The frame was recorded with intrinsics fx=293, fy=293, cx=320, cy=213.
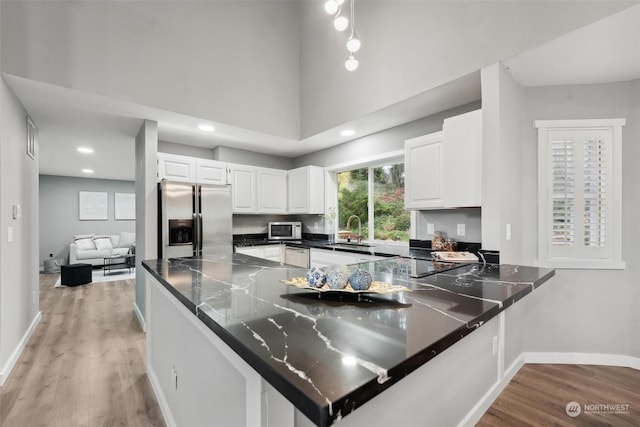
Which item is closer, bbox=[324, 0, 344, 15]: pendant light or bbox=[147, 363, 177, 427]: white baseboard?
bbox=[324, 0, 344, 15]: pendant light

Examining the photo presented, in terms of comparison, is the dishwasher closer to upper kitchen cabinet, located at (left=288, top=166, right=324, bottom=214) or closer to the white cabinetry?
the white cabinetry

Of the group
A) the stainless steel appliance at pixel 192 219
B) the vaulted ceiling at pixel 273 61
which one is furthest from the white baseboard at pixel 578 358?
the stainless steel appliance at pixel 192 219

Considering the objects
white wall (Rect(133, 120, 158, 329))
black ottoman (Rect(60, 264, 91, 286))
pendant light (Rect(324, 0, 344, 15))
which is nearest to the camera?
pendant light (Rect(324, 0, 344, 15))

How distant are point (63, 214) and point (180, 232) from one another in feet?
21.4

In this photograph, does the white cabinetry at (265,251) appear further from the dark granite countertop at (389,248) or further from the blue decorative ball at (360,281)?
the blue decorative ball at (360,281)

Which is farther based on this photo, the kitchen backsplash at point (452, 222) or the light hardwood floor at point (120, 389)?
the kitchen backsplash at point (452, 222)

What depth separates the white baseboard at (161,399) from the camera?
5.74 ft

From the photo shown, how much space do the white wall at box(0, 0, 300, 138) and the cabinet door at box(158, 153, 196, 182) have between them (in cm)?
91

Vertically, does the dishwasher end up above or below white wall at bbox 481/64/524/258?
below

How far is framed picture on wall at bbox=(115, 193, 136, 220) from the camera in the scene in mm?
8383

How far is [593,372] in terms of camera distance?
241 centimetres

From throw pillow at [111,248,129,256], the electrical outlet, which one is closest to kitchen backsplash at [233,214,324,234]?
the electrical outlet

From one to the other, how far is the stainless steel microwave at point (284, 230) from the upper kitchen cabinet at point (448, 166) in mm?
2394

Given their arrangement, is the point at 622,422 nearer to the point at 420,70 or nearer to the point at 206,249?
the point at 420,70
